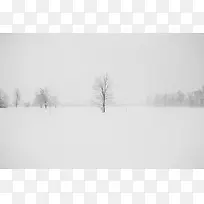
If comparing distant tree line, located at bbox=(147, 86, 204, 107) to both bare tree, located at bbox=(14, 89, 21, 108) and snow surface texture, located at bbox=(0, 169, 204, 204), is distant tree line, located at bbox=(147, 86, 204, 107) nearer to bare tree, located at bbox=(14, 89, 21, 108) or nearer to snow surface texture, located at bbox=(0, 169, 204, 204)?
snow surface texture, located at bbox=(0, 169, 204, 204)

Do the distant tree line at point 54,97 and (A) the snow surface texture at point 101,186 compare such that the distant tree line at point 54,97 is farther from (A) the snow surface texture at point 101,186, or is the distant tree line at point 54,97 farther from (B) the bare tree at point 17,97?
(A) the snow surface texture at point 101,186

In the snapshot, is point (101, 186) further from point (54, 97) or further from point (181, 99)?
point (181, 99)

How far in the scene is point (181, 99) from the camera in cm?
284

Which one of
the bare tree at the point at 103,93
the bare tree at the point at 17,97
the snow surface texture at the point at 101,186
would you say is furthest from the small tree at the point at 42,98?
the snow surface texture at the point at 101,186

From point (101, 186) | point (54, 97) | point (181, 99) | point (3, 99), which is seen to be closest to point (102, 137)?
point (101, 186)

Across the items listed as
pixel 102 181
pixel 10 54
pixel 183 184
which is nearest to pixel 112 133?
pixel 102 181

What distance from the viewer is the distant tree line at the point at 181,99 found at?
2.83m

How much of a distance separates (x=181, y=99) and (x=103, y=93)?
81 centimetres

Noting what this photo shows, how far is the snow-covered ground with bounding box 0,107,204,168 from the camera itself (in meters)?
2.84

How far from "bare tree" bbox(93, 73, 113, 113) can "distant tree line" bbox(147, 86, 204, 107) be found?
1.43ft

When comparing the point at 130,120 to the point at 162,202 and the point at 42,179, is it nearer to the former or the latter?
the point at 162,202

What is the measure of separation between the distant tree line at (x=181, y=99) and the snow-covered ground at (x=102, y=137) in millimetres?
64

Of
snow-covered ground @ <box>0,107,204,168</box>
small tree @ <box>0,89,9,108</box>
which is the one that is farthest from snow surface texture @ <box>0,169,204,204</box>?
small tree @ <box>0,89,9,108</box>

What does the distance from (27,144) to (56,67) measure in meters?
0.86
